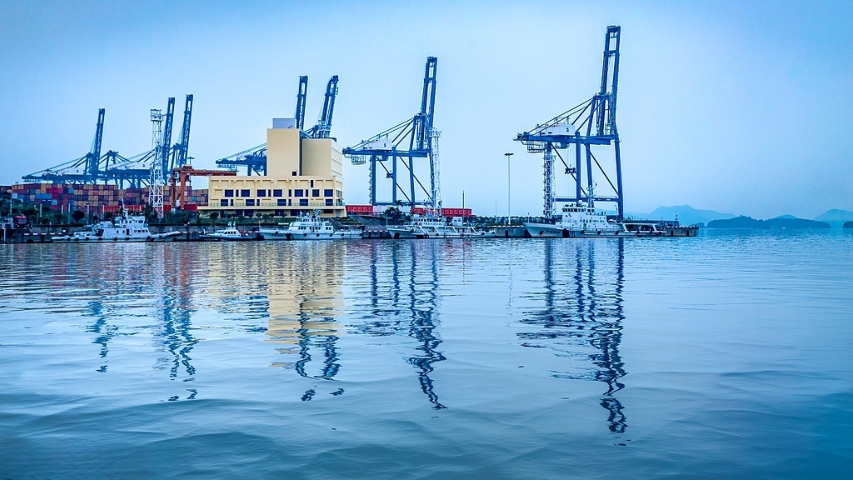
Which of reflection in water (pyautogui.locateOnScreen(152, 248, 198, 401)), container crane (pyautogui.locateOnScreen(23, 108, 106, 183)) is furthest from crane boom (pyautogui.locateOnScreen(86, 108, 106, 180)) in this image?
reflection in water (pyautogui.locateOnScreen(152, 248, 198, 401))

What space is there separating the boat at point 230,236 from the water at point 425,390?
90.6 metres

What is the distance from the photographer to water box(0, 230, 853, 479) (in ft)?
21.3

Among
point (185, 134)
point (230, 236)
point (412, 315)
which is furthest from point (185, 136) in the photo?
point (412, 315)

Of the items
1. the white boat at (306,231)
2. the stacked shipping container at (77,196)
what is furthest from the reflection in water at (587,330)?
the stacked shipping container at (77,196)

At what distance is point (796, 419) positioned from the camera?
788cm

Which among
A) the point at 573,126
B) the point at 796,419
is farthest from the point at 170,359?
the point at 573,126

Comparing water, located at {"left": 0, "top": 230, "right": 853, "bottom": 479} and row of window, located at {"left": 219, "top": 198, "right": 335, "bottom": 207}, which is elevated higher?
row of window, located at {"left": 219, "top": 198, "right": 335, "bottom": 207}

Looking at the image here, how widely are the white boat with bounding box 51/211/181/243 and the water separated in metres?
94.9

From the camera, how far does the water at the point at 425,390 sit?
650cm

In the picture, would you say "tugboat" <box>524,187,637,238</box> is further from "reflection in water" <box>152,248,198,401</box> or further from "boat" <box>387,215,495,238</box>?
"reflection in water" <box>152,248,198,401</box>

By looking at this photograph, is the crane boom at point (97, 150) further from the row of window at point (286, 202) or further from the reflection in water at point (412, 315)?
the reflection in water at point (412, 315)

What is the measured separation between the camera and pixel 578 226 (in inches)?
4884

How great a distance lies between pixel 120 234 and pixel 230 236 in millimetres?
15749

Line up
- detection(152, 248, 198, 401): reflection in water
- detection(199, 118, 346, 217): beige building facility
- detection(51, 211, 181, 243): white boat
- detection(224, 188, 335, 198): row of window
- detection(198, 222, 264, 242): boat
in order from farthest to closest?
detection(224, 188, 335, 198): row of window, detection(199, 118, 346, 217): beige building facility, detection(198, 222, 264, 242): boat, detection(51, 211, 181, 243): white boat, detection(152, 248, 198, 401): reflection in water
